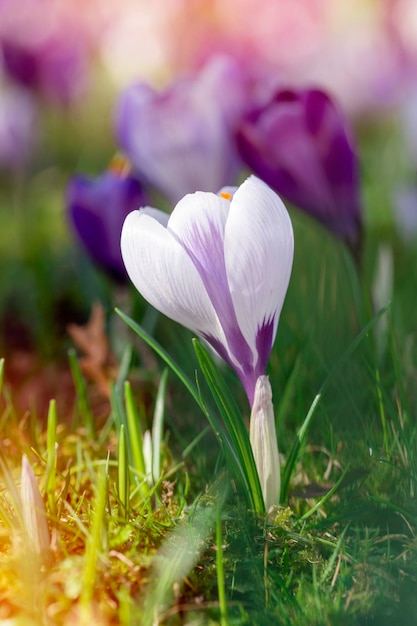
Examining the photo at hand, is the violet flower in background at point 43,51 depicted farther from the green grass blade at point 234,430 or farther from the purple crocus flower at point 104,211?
the green grass blade at point 234,430

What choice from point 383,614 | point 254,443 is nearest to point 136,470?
point 254,443

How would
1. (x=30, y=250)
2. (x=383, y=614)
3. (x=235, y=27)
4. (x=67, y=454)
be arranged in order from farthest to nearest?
Result: (x=235, y=27)
(x=30, y=250)
(x=67, y=454)
(x=383, y=614)

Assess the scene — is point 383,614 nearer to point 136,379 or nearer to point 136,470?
point 136,470

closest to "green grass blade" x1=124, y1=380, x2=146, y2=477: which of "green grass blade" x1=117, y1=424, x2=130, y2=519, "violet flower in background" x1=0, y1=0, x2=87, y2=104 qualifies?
"green grass blade" x1=117, y1=424, x2=130, y2=519

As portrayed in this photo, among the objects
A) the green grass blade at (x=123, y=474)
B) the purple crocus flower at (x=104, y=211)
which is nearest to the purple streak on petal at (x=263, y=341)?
the green grass blade at (x=123, y=474)

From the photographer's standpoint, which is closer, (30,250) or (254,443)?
(254,443)

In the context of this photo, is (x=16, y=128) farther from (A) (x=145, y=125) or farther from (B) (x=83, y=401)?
(B) (x=83, y=401)

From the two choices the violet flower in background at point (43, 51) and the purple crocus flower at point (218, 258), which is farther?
the violet flower in background at point (43, 51)

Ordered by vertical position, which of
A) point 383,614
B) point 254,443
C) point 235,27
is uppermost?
point 235,27
